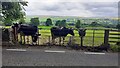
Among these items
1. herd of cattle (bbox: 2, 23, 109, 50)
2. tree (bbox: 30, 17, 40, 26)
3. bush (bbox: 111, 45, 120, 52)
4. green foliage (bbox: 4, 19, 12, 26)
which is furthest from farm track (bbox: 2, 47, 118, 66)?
green foliage (bbox: 4, 19, 12, 26)

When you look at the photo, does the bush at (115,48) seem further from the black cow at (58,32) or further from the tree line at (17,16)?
the black cow at (58,32)

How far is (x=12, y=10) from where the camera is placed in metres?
13.6

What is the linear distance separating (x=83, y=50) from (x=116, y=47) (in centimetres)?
153

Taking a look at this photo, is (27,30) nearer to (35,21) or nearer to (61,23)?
(35,21)

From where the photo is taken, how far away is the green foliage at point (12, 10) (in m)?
13.2

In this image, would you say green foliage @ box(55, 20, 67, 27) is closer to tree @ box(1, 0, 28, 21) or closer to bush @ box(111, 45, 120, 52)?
tree @ box(1, 0, 28, 21)

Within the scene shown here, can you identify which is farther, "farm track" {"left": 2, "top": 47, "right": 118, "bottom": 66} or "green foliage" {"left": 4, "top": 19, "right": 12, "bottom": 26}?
"green foliage" {"left": 4, "top": 19, "right": 12, "bottom": 26}

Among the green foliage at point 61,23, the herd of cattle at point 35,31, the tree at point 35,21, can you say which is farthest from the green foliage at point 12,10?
the green foliage at point 61,23

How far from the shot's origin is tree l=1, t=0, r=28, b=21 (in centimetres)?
1321

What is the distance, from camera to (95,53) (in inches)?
379

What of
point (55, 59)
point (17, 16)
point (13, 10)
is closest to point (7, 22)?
point (17, 16)

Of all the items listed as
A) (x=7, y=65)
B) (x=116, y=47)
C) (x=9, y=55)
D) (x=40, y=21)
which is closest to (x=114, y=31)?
(x=116, y=47)

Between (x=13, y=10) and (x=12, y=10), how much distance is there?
2.4 inches

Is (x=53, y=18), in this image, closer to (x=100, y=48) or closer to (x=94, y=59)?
(x=100, y=48)
